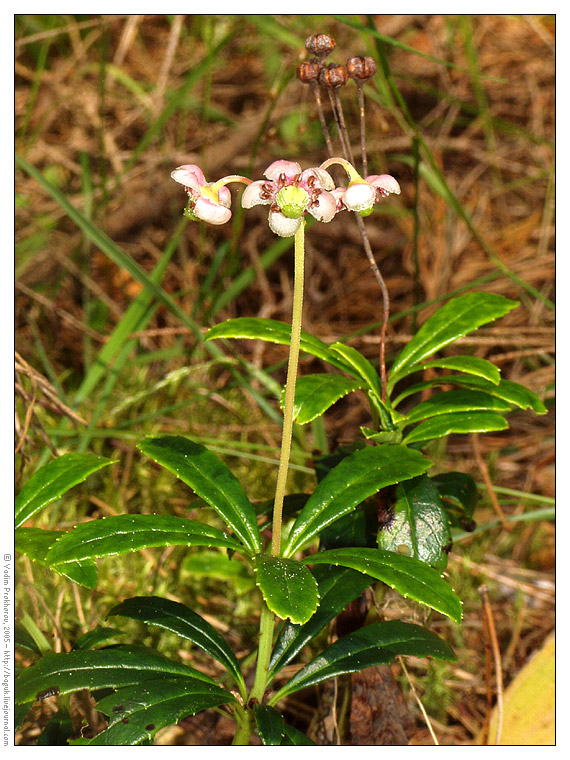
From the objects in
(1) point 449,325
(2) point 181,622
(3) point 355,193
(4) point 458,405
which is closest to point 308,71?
(3) point 355,193

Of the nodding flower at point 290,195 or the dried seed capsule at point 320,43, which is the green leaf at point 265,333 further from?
the dried seed capsule at point 320,43

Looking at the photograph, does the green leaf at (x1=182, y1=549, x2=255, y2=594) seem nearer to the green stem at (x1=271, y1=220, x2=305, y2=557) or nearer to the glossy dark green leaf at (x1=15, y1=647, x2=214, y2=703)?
the glossy dark green leaf at (x1=15, y1=647, x2=214, y2=703)

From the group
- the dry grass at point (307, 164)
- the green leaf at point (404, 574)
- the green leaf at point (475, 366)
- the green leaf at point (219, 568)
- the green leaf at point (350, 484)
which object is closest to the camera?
the green leaf at point (404, 574)

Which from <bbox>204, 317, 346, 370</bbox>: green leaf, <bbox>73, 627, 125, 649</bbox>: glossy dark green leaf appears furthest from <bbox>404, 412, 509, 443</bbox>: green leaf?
<bbox>73, 627, 125, 649</bbox>: glossy dark green leaf

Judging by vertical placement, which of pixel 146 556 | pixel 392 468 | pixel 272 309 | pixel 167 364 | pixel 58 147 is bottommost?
pixel 146 556

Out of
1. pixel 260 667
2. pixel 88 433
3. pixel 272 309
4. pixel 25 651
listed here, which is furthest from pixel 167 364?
pixel 260 667

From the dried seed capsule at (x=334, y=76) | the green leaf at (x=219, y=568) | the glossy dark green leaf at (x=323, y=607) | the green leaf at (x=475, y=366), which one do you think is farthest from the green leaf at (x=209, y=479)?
the dried seed capsule at (x=334, y=76)

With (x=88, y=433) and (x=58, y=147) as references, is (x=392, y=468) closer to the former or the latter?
(x=88, y=433)
